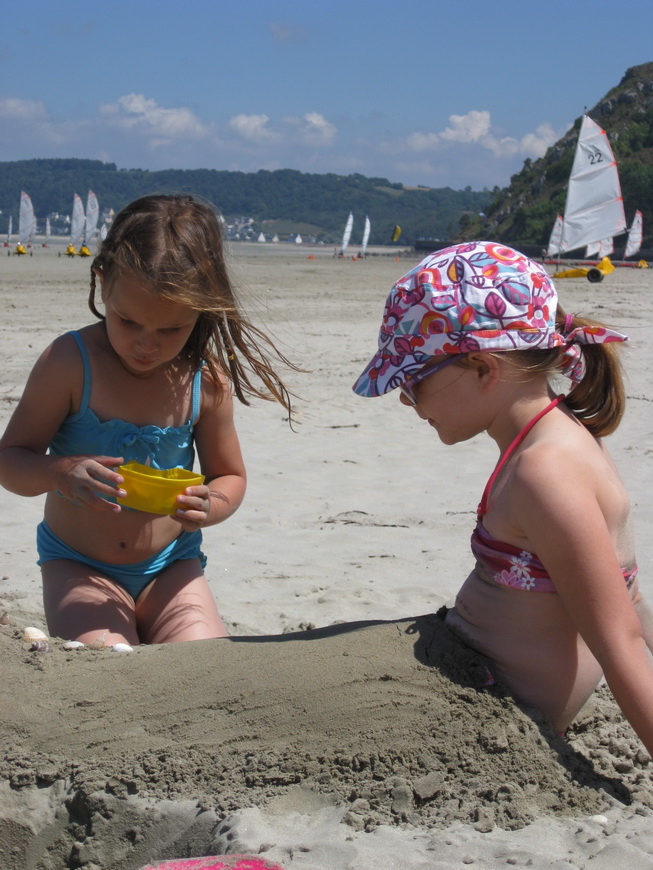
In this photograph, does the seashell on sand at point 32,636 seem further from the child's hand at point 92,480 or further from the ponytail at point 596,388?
the ponytail at point 596,388

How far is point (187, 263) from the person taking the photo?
2643mm

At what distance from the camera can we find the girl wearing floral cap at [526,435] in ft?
6.00

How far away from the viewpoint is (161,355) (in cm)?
265

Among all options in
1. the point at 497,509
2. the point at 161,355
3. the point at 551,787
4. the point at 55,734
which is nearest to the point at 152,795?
the point at 55,734

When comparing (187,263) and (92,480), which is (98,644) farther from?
(187,263)

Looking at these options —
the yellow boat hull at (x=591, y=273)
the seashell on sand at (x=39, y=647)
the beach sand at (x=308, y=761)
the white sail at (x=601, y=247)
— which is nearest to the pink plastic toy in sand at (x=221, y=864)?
the beach sand at (x=308, y=761)

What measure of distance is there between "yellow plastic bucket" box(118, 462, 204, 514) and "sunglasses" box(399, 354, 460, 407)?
2.47 ft

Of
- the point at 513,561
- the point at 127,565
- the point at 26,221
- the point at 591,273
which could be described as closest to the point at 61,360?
the point at 127,565

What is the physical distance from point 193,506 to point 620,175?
76.4m

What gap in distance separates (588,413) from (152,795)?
1.34m

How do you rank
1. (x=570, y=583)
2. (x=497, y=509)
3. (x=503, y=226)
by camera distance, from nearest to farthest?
(x=570, y=583) < (x=497, y=509) < (x=503, y=226)

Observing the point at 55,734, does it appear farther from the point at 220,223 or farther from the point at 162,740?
the point at 220,223

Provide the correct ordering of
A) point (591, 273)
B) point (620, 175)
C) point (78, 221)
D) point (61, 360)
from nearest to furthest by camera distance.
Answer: point (61, 360) → point (591, 273) → point (78, 221) → point (620, 175)

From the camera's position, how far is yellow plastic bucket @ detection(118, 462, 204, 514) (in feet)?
7.93
